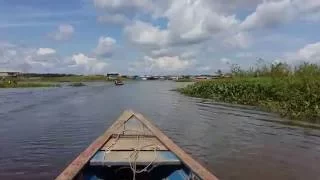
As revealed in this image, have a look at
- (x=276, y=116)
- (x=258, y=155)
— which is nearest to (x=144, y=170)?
(x=258, y=155)

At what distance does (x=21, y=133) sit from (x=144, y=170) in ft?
36.4

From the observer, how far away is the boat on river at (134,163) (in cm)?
667

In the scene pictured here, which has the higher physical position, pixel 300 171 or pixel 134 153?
pixel 134 153

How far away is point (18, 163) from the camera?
11.5 metres

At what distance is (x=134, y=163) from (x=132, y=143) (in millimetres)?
1841

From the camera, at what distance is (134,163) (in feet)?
23.9

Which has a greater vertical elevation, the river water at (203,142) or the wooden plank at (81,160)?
the wooden plank at (81,160)

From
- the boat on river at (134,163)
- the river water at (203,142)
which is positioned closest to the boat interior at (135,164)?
the boat on river at (134,163)

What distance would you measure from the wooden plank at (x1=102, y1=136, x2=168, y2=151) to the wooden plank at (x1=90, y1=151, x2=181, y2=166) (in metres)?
0.30

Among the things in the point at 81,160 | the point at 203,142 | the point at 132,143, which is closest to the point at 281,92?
the point at 203,142

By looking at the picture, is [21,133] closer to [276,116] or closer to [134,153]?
[134,153]

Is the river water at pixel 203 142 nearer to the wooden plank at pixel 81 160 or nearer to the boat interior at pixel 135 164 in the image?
the wooden plank at pixel 81 160

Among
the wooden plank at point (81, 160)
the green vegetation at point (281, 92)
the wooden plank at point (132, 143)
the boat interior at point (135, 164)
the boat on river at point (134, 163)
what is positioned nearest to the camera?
the wooden plank at point (81, 160)

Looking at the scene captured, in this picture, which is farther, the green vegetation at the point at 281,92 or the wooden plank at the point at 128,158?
the green vegetation at the point at 281,92
